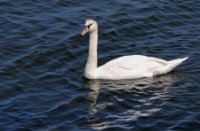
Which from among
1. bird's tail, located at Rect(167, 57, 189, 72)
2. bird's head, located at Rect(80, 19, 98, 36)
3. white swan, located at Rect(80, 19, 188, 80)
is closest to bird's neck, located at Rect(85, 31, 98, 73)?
white swan, located at Rect(80, 19, 188, 80)

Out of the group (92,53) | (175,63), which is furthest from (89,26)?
(175,63)

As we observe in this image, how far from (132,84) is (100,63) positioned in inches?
75.6

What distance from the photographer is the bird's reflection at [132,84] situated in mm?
19125

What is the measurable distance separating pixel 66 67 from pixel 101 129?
4.12 m

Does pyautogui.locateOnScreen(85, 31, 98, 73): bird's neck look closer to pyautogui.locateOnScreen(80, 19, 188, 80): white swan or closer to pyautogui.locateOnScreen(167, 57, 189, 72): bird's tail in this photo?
pyautogui.locateOnScreen(80, 19, 188, 80): white swan

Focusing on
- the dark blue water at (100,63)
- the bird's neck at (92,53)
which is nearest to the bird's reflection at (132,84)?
the dark blue water at (100,63)

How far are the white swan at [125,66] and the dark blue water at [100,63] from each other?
0.23m

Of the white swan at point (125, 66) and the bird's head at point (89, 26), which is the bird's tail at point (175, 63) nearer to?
the white swan at point (125, 66)

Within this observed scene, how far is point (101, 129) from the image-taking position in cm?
1666

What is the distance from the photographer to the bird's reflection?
19.1 metres

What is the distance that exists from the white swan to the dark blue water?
23 cm

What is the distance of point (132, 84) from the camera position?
19453mm

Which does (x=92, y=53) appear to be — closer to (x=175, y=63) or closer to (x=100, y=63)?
(x=100, y=63)

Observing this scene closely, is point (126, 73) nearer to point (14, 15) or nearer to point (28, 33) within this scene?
point (28, 33)
